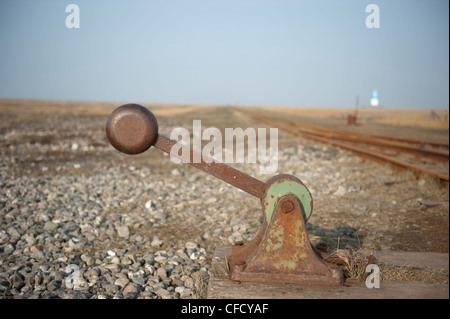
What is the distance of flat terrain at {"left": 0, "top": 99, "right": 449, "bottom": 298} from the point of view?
2773 millimetres

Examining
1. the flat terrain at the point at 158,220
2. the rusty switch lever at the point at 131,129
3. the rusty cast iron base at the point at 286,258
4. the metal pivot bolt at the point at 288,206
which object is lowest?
the flat terrain at the point at 158,220

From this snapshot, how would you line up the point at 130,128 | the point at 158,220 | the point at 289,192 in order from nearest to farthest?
the point at 130,128, the point at 289,192, the point at 158,220

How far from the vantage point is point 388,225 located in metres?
3.98

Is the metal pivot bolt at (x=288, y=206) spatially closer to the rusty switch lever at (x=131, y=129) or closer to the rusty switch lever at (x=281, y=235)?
the rusty switch lever at (x=281, y=235)

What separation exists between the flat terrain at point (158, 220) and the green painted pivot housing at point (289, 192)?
101cm

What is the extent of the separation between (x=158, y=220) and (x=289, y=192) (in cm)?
252

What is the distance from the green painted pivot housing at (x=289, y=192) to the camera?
2.00 meters

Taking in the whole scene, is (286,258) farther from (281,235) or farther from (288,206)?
(288,206)

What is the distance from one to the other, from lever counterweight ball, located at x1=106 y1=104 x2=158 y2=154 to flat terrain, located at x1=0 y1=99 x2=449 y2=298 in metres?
1.27

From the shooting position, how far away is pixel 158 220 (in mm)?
4133

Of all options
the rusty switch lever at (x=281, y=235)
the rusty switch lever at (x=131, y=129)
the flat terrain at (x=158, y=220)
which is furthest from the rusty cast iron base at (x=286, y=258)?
the rusty switch lever at (x=131, y=129)

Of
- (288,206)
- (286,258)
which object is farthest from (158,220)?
(288,206)

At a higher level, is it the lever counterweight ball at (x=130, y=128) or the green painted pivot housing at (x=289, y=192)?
the lever counterweight ball at (x=130, y=128)
